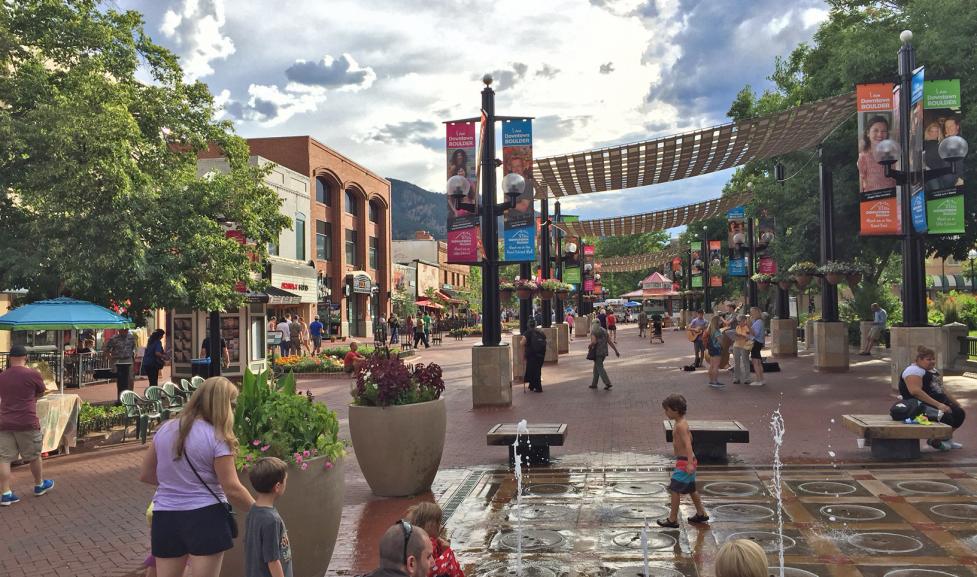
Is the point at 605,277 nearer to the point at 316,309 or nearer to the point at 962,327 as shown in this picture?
the point at 316,309

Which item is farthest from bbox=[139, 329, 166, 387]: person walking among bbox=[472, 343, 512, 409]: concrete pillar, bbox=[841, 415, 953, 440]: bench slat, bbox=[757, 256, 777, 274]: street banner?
bbox=[757, 256, 777, 274]: street banner

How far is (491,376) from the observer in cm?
1401

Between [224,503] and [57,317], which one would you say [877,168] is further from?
[57,317]

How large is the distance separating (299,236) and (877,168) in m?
31.9

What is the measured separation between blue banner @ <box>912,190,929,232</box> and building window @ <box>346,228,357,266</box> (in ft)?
132

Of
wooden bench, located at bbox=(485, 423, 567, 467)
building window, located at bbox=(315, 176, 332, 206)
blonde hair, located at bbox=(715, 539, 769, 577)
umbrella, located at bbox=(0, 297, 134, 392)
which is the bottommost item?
wooden bench, located at bbox=(485, 423, 567, 467)

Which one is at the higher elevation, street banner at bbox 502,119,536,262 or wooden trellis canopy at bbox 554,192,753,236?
wooden trellis canopy at bbox 554,192,753,236

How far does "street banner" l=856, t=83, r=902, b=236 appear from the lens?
48.3 ft

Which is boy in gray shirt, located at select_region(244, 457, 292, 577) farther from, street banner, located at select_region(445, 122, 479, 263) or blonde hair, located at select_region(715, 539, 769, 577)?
street banner, located at select_region(445, 122, 479, 263)

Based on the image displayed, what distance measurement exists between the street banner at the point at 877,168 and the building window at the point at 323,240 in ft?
115

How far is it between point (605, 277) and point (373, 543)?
372 ft

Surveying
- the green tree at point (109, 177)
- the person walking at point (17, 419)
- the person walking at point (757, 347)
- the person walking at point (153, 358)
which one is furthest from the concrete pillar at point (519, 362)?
the person walking at point (17, 419)

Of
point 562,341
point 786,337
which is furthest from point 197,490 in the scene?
point 562,341

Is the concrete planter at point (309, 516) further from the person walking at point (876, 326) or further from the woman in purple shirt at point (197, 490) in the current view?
the person walking at point (876, 326)
